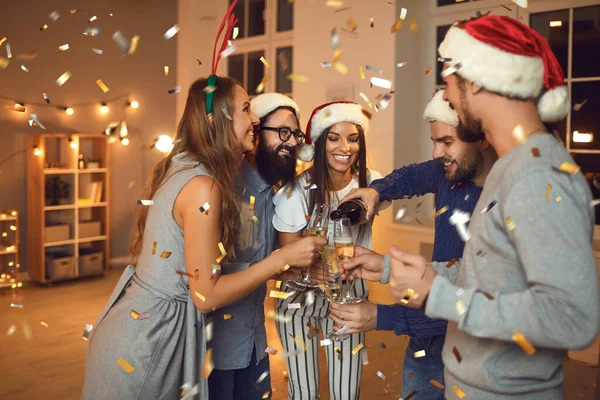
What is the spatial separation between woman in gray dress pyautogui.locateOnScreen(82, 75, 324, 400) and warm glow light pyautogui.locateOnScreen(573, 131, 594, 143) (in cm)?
345

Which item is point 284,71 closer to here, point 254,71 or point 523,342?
point 254,71

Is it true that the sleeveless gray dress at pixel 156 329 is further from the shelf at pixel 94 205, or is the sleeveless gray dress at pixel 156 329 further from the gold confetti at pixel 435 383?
the shelf at pixel 94 205

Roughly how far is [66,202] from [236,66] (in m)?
2.62

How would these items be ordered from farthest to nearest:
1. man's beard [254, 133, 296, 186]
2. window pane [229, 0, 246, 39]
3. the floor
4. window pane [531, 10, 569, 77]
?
1. window pane [229, 0, 246, 39]
2. window pane [531, 10, 569, 77]
3. the floor
4. man's beard [254, 133, 296, 186]

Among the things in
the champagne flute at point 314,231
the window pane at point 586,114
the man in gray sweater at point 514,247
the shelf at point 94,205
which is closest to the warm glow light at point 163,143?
the shelf at point 94,205

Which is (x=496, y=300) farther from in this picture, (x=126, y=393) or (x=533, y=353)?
(x=126, y=393)

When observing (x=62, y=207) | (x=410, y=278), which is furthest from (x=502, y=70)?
(x=62, y=207)

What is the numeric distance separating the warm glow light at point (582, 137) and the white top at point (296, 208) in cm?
264

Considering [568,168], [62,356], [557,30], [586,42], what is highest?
[557,30]

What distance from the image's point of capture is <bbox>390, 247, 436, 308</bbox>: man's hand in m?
1.35

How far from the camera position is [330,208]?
2703 millimetres

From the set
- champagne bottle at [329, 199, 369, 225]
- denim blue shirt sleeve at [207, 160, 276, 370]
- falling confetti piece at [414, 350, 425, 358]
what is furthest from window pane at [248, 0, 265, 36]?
falling confetti piece at [414, 350, 425, 358]

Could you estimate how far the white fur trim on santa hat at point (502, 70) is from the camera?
135 cm

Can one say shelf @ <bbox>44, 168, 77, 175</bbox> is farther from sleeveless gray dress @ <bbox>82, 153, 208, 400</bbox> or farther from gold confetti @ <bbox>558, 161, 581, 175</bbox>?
gold confetti @ <bbox>558, 161, 581, 175</bbox>
